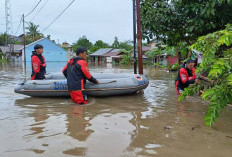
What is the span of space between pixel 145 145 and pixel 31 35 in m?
59.6

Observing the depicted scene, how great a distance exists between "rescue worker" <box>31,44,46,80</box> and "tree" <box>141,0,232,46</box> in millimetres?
3506

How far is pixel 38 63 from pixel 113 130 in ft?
13.9

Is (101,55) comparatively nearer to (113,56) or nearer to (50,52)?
(113,56)

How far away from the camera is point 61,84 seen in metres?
6.50

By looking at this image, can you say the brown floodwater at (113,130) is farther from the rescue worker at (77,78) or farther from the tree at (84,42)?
the tree at (84,42)

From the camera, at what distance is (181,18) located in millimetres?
5809

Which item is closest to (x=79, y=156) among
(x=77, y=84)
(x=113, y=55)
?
(x=77, y=84)

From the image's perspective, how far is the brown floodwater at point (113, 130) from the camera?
9.59 feet

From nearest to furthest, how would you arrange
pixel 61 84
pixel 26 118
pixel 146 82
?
pixel 26 118
pixel 61 84
pixel 146 82

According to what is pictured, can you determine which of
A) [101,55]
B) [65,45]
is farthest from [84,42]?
[101,55]

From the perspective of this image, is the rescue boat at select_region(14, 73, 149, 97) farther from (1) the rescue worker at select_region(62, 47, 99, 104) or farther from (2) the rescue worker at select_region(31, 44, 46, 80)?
(1) the rescue worker at select_region(62, 47, 99, 104)

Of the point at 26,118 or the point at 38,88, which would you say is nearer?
the point at 26,118

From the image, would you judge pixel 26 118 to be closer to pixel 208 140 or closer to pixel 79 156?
pixel 79 156

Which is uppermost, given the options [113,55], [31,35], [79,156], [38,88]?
[31,35]
